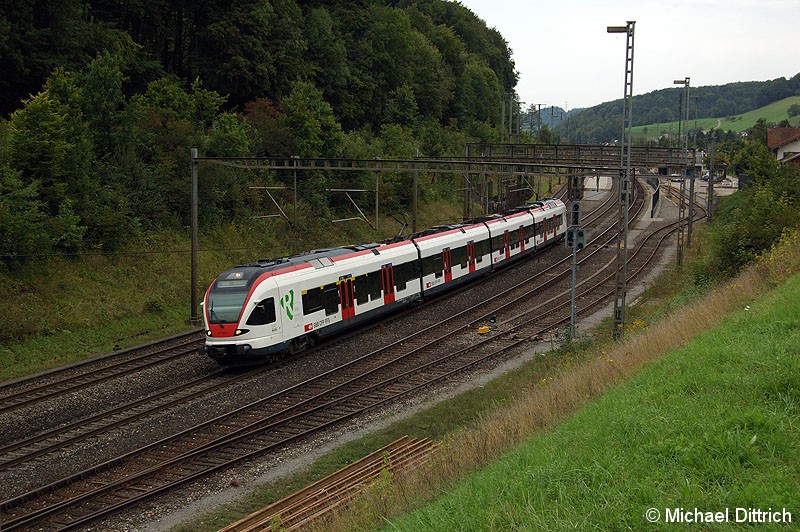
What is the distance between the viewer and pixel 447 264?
31.1m

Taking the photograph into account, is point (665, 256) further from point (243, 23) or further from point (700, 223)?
point (243, 23)

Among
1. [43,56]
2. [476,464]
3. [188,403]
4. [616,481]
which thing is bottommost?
[188,403]

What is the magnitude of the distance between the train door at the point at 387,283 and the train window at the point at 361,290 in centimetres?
115

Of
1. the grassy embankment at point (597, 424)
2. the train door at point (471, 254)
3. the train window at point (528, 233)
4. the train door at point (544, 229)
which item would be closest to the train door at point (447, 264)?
the train door at point (471, 254)

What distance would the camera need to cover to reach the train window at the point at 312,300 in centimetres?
2209

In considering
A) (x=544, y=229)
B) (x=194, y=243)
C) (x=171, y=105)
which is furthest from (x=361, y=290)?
(x=544, y=229)

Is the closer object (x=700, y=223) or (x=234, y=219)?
(x=234, y=219)

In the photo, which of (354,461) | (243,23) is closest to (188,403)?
(354,461)

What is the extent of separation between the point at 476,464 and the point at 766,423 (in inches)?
144

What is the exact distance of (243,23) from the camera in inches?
1770

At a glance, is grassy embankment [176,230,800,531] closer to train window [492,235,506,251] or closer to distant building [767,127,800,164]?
train window [492,235,506,251]

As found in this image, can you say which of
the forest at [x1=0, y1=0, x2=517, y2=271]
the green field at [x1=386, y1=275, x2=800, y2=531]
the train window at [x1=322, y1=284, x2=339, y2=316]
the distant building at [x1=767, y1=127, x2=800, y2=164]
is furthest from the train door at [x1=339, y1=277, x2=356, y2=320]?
the distant building at [x1=767, y1=127, x2=800, y2=164]

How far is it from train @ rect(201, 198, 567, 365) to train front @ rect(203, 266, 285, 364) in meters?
0.03

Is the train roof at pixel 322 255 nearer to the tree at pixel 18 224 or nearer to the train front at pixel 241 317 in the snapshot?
the train front at pixel 241 317
